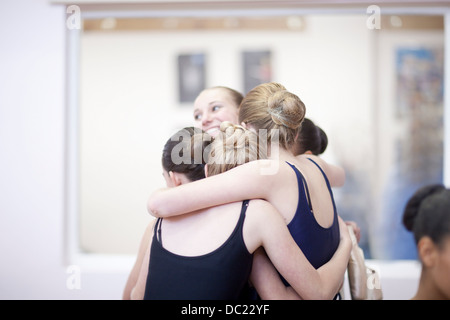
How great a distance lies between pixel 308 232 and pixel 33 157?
136 cm

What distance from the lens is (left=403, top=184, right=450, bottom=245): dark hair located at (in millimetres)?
1247

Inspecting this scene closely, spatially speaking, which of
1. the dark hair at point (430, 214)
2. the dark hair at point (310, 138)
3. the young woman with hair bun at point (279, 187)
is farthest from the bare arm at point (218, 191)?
the dark hair at point (430, 214)

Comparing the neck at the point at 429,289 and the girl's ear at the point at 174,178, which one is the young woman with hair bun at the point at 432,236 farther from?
the girl's ear at the point at 174,178

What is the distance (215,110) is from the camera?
149 cm

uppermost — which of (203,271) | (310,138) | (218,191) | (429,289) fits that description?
(310,138)

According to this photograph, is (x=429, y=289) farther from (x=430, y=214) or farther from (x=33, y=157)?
(x=33, y=157)

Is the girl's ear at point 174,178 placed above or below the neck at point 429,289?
above

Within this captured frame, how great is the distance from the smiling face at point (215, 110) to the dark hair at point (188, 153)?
306mm

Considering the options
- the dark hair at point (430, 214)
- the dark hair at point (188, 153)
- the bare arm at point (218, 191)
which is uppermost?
the dark hair at point (188, 153)

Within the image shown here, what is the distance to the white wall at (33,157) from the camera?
6.08 ft

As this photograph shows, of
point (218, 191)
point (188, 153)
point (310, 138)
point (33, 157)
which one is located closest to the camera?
point (218, 191)

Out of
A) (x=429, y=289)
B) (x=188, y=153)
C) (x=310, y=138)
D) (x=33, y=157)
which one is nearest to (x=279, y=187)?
(x=188, y=153)

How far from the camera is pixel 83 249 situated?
2197mm

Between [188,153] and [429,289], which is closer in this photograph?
[188,153]
